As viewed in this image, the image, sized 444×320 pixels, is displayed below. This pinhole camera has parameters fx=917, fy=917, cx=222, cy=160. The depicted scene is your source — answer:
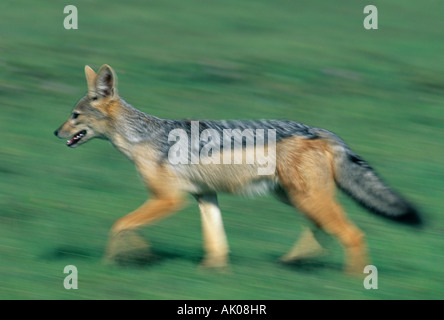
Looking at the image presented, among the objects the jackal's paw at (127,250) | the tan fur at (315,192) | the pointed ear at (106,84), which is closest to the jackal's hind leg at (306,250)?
the tan fur at (315,192)

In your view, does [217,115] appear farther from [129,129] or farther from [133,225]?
[133,225]

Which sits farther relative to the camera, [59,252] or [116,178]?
[116,178]

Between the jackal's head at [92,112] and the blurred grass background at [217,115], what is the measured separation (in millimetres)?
1031

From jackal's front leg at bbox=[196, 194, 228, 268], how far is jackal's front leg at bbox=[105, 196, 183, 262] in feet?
1.55

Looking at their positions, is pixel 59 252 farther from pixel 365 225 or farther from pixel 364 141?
pixel 364 141

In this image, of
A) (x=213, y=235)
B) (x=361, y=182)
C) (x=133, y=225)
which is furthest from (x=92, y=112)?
(x=361, y=182)

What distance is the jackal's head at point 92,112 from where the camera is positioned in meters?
8.23

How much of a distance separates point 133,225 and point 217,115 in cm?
536

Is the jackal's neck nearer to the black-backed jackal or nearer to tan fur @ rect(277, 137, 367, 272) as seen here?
the black-backed jackal

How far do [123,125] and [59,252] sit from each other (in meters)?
Result: 1.27

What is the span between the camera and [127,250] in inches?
314

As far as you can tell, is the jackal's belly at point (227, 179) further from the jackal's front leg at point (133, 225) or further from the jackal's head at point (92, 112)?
the jackal's head at point (92, 112)

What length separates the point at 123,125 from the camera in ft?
26.9

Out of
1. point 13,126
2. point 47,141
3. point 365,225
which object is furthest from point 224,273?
point 13,126
